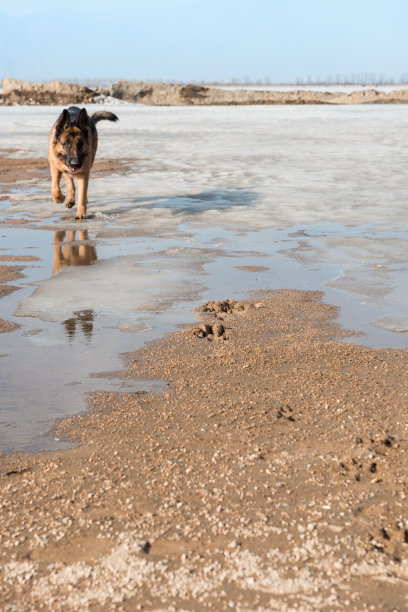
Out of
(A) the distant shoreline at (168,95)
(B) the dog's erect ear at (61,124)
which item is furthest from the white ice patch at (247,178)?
(A) the distant shoreline at (168,95)

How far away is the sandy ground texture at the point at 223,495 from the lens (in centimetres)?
242

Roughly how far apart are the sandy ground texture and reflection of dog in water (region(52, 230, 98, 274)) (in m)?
3.09

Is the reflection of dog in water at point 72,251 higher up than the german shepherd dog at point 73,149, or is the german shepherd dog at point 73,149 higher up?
the german shepherd dog at point 73,149

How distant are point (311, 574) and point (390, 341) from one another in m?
2.83

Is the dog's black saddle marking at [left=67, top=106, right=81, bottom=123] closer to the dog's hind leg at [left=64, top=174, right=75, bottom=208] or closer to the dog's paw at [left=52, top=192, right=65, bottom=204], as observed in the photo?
the dog's hind leg at [left=64, top=174, right=75, bottom=208]

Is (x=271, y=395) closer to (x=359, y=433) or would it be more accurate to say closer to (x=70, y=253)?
(x=359, y=433)

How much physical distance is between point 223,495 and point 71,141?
7469 mm

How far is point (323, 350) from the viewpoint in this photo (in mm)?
4848

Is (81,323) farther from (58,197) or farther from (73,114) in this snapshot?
(73,114)

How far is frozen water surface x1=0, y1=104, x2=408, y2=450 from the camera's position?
465 centimetres

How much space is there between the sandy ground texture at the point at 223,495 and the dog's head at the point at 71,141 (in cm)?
Result: 555

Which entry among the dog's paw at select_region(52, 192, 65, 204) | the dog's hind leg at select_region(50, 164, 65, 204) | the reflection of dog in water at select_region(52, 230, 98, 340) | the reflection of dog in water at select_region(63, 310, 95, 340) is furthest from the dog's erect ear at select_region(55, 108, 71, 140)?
the reflection of dog in water at select_region(63, 310, 95, 340)

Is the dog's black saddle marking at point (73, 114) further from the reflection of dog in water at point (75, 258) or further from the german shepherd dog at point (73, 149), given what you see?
the reflection of dog in water at point (75, 258)

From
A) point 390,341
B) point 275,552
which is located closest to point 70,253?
point 390,341
